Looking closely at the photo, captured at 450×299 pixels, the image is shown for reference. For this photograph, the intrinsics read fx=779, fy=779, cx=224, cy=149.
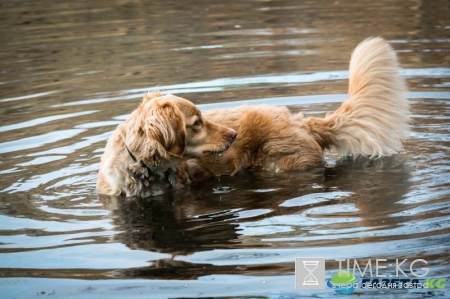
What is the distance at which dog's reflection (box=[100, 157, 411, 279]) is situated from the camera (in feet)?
17.7

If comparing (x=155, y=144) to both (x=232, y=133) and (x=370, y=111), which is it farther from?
(x=370, y=111)

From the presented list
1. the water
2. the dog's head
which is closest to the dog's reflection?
the water

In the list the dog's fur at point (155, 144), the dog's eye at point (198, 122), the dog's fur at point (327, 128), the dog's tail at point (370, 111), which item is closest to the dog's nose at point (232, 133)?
the dog's fur at point (155, 144)

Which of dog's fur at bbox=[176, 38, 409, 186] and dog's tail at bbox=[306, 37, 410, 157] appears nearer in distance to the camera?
dog's fur at bbox=[176, 38, 409, 186]

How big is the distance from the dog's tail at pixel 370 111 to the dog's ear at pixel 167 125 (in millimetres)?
1415

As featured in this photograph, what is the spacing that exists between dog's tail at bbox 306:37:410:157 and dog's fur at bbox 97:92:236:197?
3.70 ft

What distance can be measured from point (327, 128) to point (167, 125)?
5.56 feet

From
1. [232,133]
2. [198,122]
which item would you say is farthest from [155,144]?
[232,133]

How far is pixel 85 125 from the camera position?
9.20 meters

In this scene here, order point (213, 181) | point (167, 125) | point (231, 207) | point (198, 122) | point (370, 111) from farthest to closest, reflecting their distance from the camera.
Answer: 1. point (370, 111)
2. point (213, 181)
3. point (198, 122)
4. point (167, 125)
5. point (231, 207)

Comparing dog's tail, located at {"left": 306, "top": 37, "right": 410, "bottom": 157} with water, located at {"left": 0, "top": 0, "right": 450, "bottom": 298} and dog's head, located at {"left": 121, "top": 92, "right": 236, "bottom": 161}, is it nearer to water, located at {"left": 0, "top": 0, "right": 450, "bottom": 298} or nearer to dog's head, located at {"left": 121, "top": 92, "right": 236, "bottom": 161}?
water, located at {"left": 0, "top": 0, "right": 450, "bottom": 298}

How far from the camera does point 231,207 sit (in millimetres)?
6363

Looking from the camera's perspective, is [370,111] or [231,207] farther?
[370,111]

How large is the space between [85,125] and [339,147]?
10.7 feet
